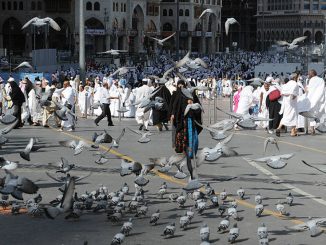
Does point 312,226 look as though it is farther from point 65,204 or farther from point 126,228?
point 65,204

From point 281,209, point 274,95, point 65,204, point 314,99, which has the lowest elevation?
point 281,209

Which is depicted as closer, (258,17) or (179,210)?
(179,210)

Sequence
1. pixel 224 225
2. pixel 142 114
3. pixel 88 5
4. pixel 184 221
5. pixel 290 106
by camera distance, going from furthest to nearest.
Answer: pixel 88 5
pixel 142 114
pixel 290 106
pixel 184 221
pixel 224 225

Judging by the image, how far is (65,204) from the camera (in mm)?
12570

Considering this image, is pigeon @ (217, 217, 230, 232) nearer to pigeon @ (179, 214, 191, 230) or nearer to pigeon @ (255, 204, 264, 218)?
pigeon @ (179, 214, 191, 230)

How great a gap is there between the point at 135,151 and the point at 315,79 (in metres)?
6.43

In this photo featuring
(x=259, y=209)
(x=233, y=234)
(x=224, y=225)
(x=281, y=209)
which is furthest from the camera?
(x=281, y=209)

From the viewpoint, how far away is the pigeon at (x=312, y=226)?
1219 cm

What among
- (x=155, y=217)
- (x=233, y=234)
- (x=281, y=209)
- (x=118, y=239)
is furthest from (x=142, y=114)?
(x=118, y=239)

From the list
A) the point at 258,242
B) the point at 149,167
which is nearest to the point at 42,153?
the point at 149,167

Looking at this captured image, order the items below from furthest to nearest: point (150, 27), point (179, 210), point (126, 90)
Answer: point (150, 27) < point (126, 90) < point (179, 210)

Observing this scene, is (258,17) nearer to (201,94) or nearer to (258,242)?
(201,94)

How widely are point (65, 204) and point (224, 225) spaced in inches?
78.4

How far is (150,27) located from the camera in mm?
123438
